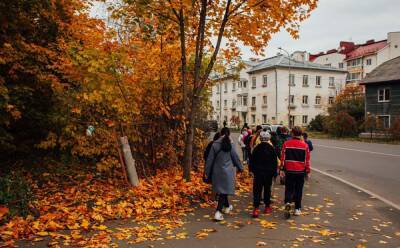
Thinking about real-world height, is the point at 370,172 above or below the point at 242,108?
below

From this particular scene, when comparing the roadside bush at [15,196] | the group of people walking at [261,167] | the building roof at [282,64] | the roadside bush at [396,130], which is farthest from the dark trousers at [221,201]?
the building roof at [282,64]

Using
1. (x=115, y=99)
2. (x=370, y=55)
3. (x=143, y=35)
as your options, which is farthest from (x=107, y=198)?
(x=370, y=55)

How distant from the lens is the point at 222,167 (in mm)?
7348

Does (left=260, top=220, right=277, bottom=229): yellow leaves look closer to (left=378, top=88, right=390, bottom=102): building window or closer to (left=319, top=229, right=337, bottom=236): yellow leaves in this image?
(left=319, top=229, right=337, bottom=236): yellow leaves

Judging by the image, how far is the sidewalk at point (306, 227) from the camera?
19.1 feet

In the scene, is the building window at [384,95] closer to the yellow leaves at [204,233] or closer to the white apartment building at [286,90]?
the white apartment building at [286,90]

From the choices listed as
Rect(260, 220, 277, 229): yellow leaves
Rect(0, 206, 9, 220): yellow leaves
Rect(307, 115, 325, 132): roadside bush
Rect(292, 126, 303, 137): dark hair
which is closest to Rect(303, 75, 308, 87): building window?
Rect(307, 115, 325, 132): roadside bush

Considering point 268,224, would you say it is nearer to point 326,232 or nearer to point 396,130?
point 326,232

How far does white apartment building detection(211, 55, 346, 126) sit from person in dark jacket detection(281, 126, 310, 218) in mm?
48679

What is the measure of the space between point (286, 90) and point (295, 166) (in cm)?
5222

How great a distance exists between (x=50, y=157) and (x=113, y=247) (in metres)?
8.83

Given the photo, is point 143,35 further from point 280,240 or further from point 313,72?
point 313,72

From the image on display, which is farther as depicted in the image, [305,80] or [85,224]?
[305,80]

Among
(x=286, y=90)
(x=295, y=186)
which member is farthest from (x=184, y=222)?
(x=286, y=90)
